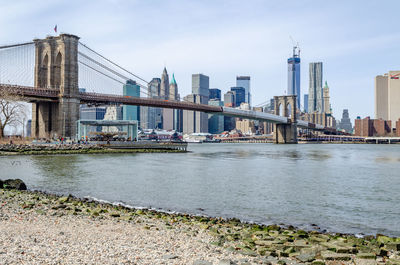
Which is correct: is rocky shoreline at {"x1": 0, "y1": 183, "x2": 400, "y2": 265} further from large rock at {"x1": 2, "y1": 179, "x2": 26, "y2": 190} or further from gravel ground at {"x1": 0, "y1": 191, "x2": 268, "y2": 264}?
large rock at {"x1": 2, "y1": 179, "x2": 26, "y2": 190}

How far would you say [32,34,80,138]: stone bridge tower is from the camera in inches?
2330

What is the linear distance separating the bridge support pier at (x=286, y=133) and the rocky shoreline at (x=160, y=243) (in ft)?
400

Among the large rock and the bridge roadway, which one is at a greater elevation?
the bridge roadway

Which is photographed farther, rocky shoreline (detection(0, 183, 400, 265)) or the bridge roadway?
the bridge roadway

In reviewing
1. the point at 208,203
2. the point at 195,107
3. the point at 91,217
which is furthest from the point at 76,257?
the point at 195,107

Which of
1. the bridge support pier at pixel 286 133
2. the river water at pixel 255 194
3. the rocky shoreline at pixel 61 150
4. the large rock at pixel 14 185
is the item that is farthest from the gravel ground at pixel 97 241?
the bridge support pier at pixel 286 133

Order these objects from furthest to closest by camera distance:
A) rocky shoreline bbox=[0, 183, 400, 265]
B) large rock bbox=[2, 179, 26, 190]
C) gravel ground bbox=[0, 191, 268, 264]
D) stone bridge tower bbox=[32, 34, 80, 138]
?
stone bridge tower bbox=[32, 34, 80, 138]
large rock bbox=[2, 179, 26, 190]
rocky shoreline bbox=[0, 183, 400, 265]
gravel ground bbox=[0, 191, 268, 264]

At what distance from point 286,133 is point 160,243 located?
128m

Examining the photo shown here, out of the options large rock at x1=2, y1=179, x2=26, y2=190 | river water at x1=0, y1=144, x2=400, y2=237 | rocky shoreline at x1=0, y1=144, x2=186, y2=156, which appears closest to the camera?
river water at x1=0, y1=144, x2=400, y2=237

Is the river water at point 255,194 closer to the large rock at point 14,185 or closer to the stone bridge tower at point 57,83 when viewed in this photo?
the large rock at point 14,185

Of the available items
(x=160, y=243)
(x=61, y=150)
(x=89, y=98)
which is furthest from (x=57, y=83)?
(x=160, y=243)

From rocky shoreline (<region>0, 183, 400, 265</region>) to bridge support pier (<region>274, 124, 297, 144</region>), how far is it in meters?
122

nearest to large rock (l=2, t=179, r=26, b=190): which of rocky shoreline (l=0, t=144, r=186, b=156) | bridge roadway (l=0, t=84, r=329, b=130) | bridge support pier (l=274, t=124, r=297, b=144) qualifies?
rocky shoreline (l=0, t=144, r=186, b=156)

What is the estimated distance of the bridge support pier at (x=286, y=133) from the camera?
424ft
